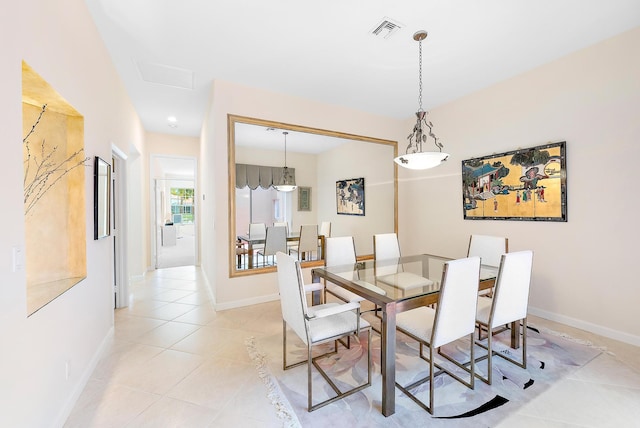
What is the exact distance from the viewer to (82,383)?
192 cm

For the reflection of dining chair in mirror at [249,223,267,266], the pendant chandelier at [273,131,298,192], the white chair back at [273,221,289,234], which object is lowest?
the reflection of dining chair in mirror at [249,223,267,266]

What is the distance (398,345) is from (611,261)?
227 centimetres

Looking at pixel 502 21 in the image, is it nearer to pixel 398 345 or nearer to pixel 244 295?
pixel 398 345

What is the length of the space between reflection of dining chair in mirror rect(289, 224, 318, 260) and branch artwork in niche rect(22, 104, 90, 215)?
2717mm

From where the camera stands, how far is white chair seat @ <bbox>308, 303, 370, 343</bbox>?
1805 mm

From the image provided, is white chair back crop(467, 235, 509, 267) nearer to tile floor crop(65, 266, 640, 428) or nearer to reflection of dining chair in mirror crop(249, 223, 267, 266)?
tile floor crop(65, 266, 640, 428)

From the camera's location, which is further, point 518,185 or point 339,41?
point 518,185

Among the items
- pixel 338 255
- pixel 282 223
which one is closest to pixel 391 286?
pixel 338 255

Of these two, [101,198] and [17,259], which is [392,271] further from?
[101,198]

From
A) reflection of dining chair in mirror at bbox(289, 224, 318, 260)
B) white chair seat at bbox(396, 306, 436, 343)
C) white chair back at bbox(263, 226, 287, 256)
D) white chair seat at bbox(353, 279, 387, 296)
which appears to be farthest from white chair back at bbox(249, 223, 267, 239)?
white chair seat at bbox(396, 306, 436, 343)

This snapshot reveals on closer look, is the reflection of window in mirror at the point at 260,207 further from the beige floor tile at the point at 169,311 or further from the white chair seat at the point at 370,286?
the white chair seat at the point at 370,286

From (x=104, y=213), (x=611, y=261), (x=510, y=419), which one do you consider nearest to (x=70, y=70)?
(x=104, y=213)

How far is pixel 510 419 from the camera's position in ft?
5.34

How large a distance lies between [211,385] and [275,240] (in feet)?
6.99
